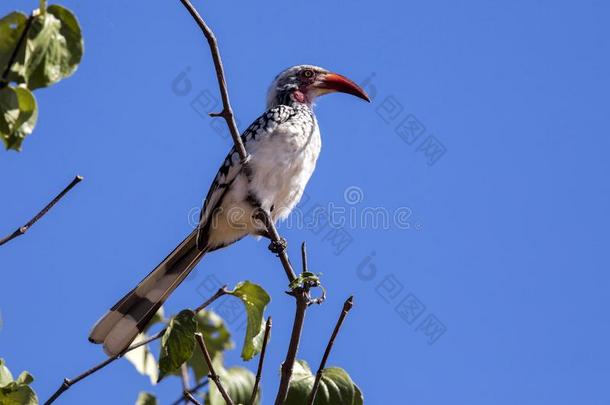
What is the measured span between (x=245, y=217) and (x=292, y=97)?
1.07m

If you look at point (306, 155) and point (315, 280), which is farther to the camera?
point (306, 155)

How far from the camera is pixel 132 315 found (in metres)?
3.65

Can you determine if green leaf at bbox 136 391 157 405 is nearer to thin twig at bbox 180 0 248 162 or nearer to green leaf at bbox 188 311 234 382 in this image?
green leaf at bbox 188 311 234 382

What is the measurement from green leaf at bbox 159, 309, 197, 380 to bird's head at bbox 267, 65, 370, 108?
283 centimetres

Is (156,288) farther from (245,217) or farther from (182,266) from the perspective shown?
(245,217)

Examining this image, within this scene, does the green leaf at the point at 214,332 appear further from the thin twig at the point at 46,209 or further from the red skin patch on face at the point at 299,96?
the red skin patch on face at the point at 299,96

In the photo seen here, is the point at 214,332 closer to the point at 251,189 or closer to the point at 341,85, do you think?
the point at 251,189

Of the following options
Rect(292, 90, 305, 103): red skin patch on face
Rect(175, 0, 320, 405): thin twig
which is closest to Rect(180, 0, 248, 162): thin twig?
Rect(175, 0, 320, 405): thin twig

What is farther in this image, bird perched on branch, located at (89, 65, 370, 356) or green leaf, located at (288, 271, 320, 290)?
bird perched on branch, located at (89, 65, 370, 356)

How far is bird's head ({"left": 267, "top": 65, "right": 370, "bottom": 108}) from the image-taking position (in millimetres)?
5242

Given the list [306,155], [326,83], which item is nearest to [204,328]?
[306,155]

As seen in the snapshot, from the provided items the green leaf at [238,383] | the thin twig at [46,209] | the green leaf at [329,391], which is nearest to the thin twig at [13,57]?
the thin twig at [46,209]

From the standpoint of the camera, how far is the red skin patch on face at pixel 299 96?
16.9 feet

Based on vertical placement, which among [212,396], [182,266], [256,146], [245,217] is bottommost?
[212,396]
